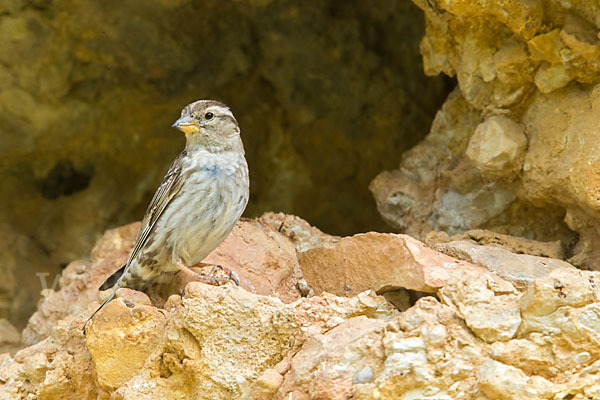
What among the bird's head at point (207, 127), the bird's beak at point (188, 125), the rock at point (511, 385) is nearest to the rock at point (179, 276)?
the bird's head at point (207, 127)

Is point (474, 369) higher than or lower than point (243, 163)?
lower

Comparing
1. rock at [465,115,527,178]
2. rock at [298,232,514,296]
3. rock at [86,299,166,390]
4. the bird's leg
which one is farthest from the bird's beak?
rock at [465,115,527,178]

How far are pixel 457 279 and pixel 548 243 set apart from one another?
4.96 ft

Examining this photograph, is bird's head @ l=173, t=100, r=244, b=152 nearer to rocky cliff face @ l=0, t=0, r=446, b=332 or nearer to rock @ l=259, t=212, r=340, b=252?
rock @ l=259, t=212, r=340, b=252

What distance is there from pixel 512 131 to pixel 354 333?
7.13 ft

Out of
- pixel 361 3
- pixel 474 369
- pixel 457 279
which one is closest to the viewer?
pixel 474 369

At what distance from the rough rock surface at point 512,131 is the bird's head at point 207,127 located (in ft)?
5.01

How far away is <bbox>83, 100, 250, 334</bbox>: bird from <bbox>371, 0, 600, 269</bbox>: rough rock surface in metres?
1.61

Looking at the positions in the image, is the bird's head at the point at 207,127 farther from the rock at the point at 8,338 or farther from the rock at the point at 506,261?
the rock at the point at 8,338

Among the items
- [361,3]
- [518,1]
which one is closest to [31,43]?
[361,3]

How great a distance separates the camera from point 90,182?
786 centimetres

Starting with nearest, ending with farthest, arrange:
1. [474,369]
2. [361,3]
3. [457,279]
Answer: [474,369], [457,279], [361,3]

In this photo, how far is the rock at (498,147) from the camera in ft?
17.2

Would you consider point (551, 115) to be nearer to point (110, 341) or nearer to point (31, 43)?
point (110, 341)
